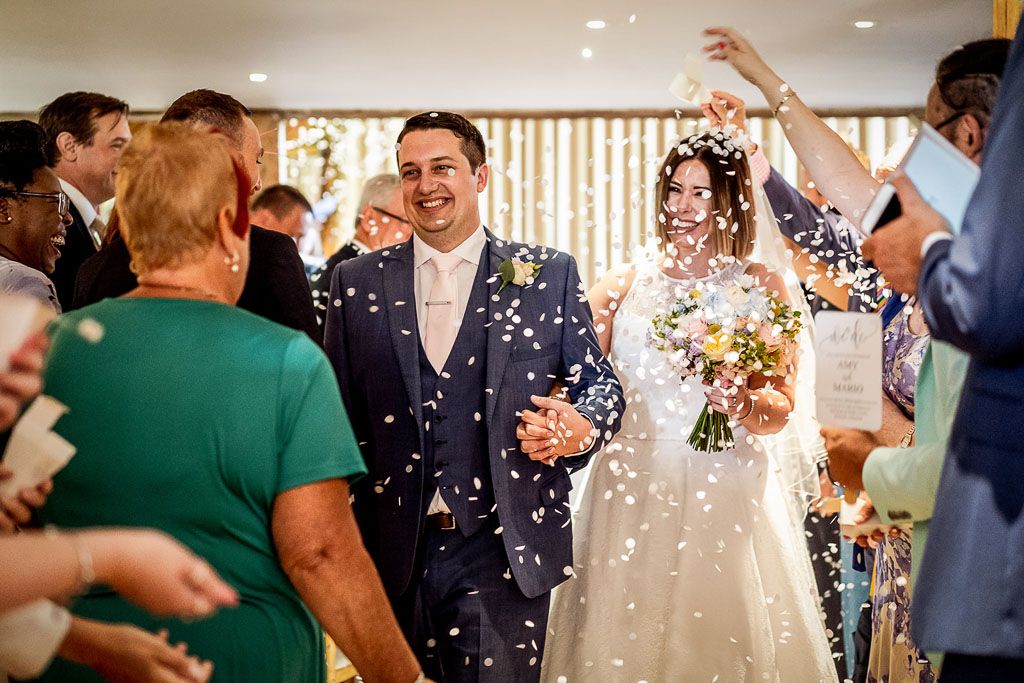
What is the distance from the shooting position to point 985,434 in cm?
151

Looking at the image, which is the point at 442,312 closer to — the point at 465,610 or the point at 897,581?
the point at 465,610

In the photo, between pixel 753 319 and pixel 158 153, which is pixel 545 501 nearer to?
pixel 753 319

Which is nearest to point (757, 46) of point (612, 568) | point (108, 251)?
point (612, 568)

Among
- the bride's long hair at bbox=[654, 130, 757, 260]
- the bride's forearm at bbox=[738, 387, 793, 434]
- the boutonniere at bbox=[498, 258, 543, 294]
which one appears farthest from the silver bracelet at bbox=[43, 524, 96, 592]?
the bride's long hair at bbox=[654, 130, 757, 260]

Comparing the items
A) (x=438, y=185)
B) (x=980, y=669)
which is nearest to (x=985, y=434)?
(x=980, y=669)

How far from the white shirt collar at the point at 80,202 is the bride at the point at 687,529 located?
82.9 inches

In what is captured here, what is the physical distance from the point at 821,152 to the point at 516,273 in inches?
35.8

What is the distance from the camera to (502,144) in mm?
10219

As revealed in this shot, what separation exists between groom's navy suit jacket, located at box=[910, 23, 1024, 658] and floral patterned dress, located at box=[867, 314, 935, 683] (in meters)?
1.30

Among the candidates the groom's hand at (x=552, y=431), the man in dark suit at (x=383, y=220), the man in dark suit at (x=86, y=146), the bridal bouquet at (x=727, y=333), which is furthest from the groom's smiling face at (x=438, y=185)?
the man in dark suit at (x=383, y=220)

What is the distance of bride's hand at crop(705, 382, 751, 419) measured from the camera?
11.5ft

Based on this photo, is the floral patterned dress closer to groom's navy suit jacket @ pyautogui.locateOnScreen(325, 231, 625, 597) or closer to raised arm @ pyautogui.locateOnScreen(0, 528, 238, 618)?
groom's navy suit jacket @ pyautogui.locateOnScreen(325, 231, 625, 597)

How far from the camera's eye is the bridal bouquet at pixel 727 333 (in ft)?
11.2

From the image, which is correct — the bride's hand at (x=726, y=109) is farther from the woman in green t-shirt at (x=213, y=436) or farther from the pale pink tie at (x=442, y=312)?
the woman in green t-shirt at (x=213, y=436)
